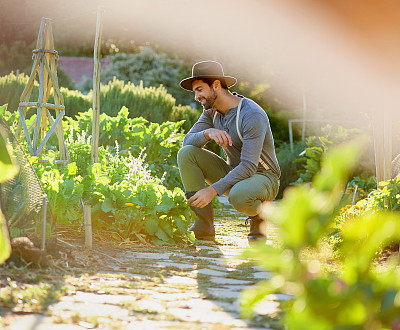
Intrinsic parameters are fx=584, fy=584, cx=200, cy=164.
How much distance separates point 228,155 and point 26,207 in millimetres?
1883

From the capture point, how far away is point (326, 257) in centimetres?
363

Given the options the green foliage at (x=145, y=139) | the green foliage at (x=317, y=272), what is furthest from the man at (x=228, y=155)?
the green foliage at (x=317, y=272)

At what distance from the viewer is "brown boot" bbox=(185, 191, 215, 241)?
14.0 ft

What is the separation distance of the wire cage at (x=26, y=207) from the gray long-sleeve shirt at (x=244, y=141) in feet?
4.31

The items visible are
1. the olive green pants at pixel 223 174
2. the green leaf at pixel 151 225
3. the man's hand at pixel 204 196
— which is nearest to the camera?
the man's hand at pixel 204 196

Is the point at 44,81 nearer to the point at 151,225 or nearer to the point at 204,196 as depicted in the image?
the point at 151,225

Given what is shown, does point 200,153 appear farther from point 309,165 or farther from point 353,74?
point 309,165

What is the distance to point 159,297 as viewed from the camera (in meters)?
2.43

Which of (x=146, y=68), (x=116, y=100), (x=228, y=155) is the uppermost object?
(x=228, y=155)

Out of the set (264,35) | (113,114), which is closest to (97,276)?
(113,114)

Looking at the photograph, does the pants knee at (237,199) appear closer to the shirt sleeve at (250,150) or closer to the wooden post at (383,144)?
the shirt sleeve at (250,150)

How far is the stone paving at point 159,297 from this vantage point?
6.59ft

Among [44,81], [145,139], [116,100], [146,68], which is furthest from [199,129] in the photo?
[146,68]

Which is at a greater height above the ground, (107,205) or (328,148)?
(107,205)
